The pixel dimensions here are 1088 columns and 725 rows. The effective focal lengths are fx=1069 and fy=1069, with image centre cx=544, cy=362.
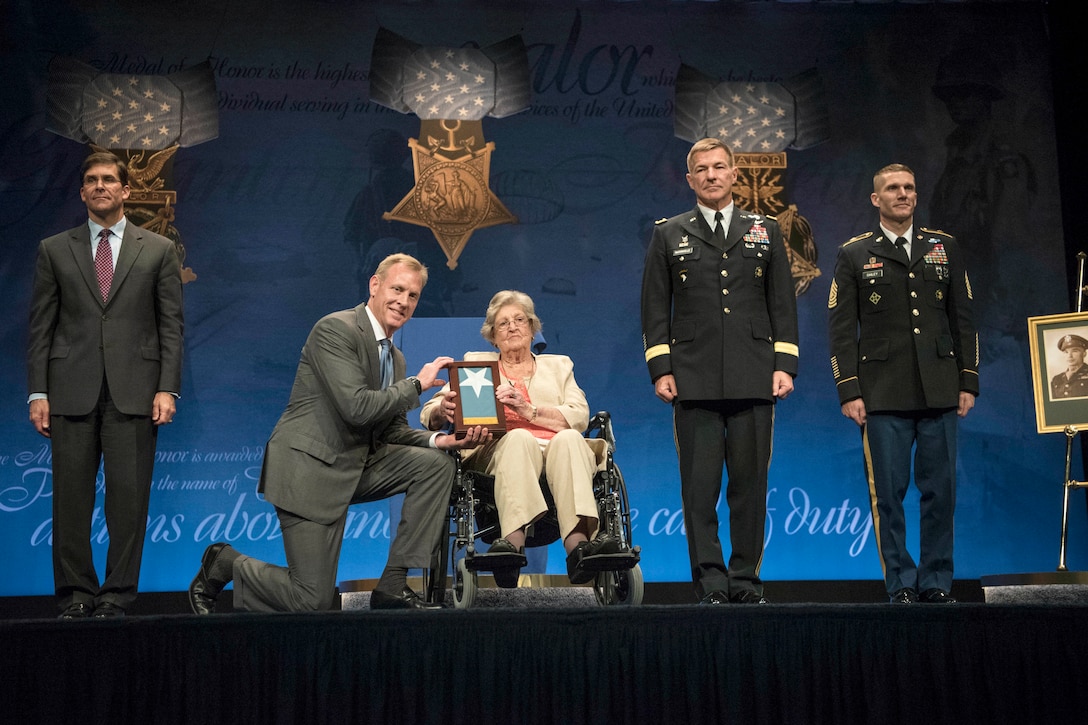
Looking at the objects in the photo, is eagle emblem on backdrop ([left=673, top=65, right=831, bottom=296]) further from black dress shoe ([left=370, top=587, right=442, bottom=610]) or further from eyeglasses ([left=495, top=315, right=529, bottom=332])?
black dress shoe ([left=370, top=587, right=442, bottom=610])

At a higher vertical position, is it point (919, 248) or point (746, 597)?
point (919, 248)

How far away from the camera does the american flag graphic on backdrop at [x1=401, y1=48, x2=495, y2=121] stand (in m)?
5.74

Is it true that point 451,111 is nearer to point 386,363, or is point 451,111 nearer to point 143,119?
point 143,119

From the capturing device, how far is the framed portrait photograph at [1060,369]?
4348mm

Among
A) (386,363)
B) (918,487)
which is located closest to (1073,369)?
(918,487)

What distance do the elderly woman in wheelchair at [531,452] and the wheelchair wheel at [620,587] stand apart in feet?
0.59

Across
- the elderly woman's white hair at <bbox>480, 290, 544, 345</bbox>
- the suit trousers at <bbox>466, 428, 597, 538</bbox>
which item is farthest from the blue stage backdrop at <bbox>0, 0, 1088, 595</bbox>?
the suit trousers at <bbox>466, 428, 597, 538</bbox>

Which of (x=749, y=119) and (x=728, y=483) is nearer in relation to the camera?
(x=728, y=483)

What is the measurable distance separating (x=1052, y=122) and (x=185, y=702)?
214 inches

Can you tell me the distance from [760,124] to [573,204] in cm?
113

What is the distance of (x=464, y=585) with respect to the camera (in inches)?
136

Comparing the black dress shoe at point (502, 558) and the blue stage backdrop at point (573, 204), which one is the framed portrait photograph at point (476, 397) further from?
the blue stage backdrop at point (573, 204)

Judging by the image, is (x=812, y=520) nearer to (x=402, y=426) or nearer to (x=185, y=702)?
(x=402, y=426)

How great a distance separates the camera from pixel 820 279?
18.9 feet
